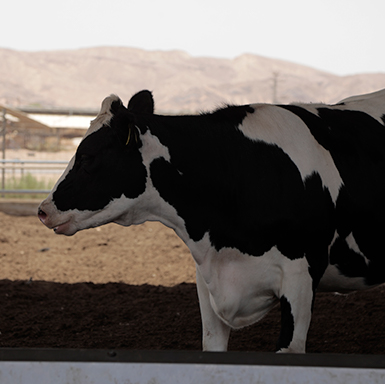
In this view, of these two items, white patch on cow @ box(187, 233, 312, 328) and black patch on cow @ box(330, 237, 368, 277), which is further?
black patch on cow @ box(330, 237, 368, 277)

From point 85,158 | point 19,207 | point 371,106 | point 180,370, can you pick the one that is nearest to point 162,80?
point 19,207

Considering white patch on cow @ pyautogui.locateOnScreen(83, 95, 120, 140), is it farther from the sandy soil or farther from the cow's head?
the sandy soil

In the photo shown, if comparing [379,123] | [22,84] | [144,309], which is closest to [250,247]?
[379,123]

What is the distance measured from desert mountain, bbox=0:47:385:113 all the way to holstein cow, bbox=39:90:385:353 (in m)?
98.4

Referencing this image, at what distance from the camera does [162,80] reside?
146m

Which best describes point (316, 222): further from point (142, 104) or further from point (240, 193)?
point (142, 104)

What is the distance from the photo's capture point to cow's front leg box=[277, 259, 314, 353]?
259cm

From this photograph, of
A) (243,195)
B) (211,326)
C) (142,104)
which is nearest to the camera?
(243,195)

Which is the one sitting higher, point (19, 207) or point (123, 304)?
point (123, 304)

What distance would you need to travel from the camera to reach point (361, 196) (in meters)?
2.84

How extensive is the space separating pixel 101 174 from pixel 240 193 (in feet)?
2.13

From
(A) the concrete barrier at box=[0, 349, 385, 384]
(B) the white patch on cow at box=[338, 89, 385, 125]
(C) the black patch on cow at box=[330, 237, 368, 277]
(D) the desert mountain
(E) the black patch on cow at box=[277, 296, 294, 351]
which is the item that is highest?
(B) the white patch on cow at box=[338, 89, 385, 125]

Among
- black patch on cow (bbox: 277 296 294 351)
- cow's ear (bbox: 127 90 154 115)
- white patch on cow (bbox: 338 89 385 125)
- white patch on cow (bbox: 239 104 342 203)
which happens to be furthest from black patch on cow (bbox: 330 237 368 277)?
cow's ear (bbox: 127 90 154 115)

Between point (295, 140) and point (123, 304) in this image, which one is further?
point (123, 304)
